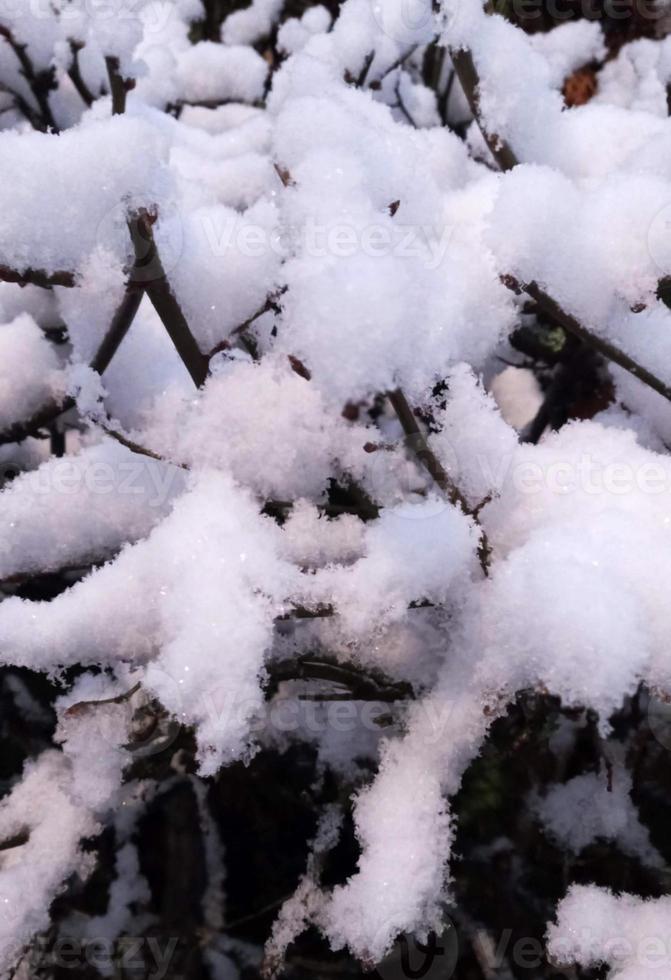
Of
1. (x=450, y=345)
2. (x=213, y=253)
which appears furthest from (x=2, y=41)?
(x=450, y=345)

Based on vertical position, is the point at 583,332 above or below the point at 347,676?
above

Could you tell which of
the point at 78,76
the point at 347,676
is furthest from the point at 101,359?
the point at 78,76

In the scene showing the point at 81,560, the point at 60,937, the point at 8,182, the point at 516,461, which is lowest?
the point at 60,937

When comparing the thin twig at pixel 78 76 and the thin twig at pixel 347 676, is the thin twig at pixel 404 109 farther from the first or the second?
the thin twig at pixel 347 676

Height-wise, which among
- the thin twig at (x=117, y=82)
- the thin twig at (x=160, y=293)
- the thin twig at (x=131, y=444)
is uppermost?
the thin twig at (x=117, y=82)

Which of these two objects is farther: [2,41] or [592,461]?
[2,41]

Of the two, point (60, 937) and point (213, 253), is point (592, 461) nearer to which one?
point (213, 253)

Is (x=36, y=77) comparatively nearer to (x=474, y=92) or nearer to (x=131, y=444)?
(x=474, y=92)

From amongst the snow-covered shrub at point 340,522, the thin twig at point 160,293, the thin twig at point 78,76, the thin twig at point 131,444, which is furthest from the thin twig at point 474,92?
the thin twig at point 78,76

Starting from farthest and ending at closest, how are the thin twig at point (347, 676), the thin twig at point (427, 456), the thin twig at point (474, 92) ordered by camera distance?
the thin twig at point (474, 92), the thin twig at point (347, 676), the thin twig at point (427, 456)
